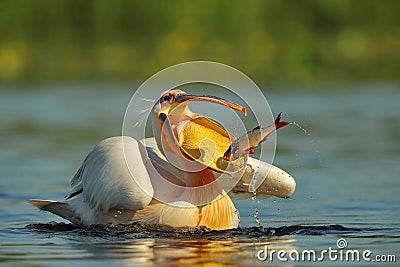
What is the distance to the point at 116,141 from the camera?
6.99 m

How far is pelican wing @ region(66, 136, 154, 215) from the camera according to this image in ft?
21.5

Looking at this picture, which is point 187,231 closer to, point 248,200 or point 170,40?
point 248,200

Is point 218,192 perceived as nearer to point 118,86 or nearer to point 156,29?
point 118,86

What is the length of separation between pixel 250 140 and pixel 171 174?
799 mm

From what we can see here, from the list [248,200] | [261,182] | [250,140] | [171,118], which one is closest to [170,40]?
[248,200]

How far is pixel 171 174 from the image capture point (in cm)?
675

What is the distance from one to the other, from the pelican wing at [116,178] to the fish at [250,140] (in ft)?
2.10

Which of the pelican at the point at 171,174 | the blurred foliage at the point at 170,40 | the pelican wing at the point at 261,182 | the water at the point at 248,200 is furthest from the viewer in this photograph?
the blurred foliage at the point at 170,40

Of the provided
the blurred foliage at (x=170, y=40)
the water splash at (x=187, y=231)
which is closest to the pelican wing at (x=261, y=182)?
the water splash at (x=187, y=231)

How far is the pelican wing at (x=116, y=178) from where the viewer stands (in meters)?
6.54

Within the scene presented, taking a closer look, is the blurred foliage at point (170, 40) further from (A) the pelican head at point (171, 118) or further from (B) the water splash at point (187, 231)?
(A) the pelican head at point (171, 118)

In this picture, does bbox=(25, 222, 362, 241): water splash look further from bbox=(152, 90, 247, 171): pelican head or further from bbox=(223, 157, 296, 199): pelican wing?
bbox=(152, 90, 247, 171): pelican head

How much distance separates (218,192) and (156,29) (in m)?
14.2

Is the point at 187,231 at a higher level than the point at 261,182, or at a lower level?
lower
